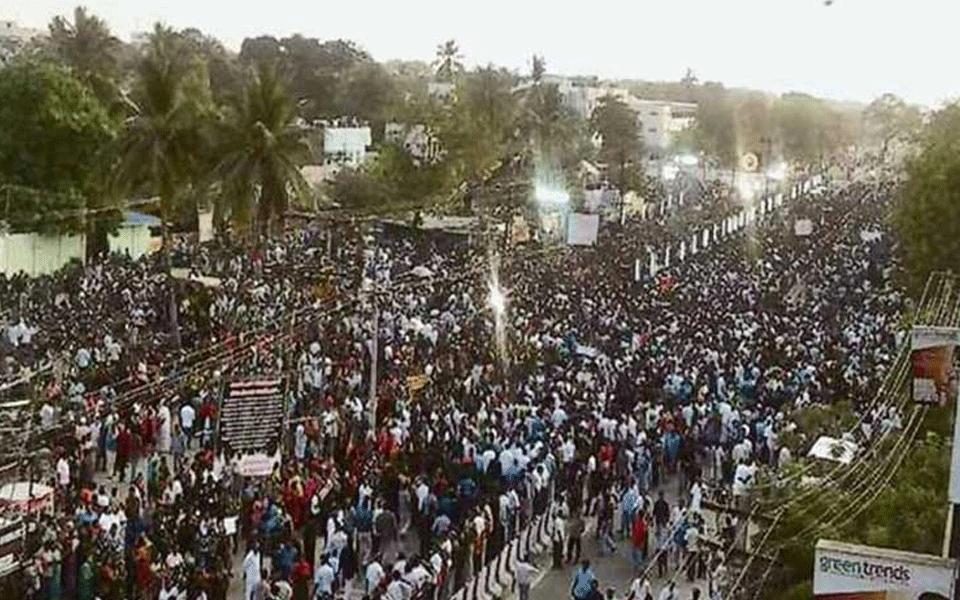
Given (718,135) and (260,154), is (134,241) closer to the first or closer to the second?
(260,154)

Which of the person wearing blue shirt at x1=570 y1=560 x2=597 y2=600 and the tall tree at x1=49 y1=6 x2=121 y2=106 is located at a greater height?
the tall tree at x1=49 y1=6 x2=121 y2=106

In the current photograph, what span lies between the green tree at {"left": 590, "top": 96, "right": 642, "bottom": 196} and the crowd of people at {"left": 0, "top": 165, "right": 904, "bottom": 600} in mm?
30091

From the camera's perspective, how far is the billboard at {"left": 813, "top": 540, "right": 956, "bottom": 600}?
27.9ft

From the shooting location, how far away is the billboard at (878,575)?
8500 mm

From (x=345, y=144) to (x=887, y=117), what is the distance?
8811 cm

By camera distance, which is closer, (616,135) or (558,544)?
(558,544)

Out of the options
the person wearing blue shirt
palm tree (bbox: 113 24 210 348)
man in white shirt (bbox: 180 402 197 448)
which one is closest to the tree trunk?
palm tree (bbox: 113 24 210 348)

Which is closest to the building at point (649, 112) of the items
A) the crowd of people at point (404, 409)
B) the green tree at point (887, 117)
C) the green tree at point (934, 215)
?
the green tree at point (887, 117)

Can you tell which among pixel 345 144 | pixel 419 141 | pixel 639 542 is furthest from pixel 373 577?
pixel 345 144

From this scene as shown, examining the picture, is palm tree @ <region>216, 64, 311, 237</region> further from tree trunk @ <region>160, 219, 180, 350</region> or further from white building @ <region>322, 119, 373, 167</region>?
white building @ <region>322, 119, 373, 167</region>

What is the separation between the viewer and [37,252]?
4134cm

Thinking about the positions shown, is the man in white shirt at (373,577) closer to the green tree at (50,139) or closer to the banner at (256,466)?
the banner at (256,466)

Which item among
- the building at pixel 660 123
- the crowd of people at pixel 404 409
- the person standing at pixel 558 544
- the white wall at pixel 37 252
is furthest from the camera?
the building at pixel 660 123

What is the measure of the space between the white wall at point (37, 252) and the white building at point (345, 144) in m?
23.5
